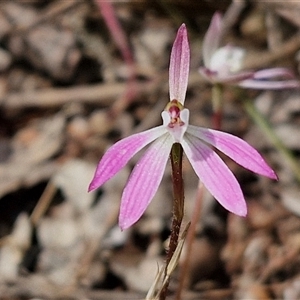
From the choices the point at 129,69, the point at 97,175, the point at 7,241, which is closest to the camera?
the point at 97,175

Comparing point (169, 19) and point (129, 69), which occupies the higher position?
point (169, 19)

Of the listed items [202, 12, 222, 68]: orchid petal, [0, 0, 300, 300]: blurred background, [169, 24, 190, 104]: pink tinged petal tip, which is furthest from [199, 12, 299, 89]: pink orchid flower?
[0, 0, 300, 300]: blurred background

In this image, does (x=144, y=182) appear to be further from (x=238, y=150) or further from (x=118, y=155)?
(x=238, y=150)

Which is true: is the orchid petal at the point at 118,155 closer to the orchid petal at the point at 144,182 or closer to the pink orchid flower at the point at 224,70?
the orchid petal at the point at 144,182

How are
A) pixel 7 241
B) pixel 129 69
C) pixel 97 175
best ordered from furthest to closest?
pixel 129 69
pixel 7 241
pixel 97 175

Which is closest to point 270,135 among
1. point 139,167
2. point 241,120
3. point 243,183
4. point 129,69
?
point 243,183

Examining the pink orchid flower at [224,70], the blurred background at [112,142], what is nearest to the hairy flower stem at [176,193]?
the pink orchid flower at [224,70]

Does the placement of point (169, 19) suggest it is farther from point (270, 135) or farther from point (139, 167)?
point (139, 167)

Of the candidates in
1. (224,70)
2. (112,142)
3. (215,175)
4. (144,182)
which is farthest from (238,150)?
(112,142)
